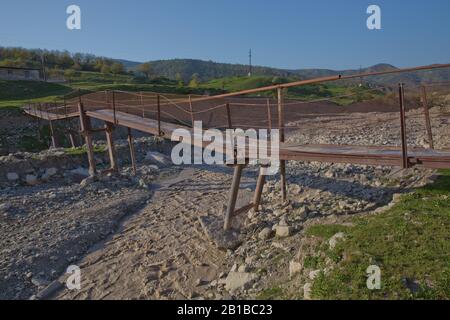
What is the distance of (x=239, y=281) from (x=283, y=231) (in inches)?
57.5

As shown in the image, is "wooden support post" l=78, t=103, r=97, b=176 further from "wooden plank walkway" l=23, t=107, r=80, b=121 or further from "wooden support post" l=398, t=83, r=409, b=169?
"wooden support post" l=398, t=83, r=409, b=169

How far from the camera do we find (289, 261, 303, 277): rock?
17.7ft

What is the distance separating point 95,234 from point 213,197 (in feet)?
11.9

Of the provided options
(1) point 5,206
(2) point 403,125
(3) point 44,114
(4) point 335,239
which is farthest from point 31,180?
(2) point 403,125

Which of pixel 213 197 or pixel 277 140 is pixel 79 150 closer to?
pixel 213 197

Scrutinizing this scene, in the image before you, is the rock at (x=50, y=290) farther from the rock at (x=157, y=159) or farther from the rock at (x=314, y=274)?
the rock at (x=157, y=159)

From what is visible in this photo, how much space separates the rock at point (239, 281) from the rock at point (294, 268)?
0.55 m

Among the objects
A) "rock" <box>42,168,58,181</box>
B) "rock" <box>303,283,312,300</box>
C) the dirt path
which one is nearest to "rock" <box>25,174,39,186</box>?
"rock" <box>42,168,58,181</box>

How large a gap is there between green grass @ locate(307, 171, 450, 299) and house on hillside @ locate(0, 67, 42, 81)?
4486cm

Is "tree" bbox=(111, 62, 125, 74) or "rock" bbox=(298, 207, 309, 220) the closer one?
"rock" bbox=(298, 207, 309, 220)

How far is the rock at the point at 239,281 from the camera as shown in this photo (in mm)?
5703

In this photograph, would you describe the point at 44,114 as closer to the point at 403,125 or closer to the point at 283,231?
the point at 283,231

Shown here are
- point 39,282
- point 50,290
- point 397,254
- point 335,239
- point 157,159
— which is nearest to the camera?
point 397,254

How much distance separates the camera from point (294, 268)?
5488mm
